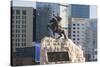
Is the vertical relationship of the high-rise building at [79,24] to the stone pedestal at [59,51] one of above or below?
above

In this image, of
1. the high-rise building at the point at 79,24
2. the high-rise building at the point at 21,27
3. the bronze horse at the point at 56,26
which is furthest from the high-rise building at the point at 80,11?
the high-rise building at the point at 21,27

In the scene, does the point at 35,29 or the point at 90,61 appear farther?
the point at 90,61

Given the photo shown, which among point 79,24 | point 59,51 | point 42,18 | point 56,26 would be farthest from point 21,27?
point 79,24

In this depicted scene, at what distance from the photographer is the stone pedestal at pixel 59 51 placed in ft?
7.21

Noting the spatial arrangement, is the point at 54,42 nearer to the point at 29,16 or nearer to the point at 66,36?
the point at 66,36

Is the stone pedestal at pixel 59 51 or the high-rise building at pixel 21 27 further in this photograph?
the stone pedestal at pixel 59 51

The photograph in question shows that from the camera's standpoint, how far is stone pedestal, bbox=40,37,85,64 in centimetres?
220

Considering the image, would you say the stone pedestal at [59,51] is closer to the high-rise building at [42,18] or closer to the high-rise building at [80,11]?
the high-rise building at [42,18]

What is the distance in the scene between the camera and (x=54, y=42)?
224cm

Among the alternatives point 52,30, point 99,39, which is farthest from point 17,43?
point 99,39

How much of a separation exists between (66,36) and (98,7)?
571 mm

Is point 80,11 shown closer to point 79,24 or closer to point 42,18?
point 79,24

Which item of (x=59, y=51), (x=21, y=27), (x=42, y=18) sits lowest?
(x=59, y=51)

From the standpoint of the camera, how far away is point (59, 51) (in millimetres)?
2246
